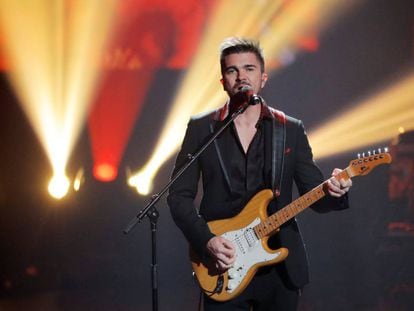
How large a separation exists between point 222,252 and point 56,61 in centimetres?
437

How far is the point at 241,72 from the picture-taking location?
106 inches

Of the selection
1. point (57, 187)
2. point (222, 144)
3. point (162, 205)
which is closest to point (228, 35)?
point (162, 205)

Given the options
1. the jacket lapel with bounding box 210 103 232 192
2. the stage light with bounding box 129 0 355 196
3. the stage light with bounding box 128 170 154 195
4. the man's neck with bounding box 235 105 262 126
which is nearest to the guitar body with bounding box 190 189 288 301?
the jacket lapel with bounding box 210 103 232 192

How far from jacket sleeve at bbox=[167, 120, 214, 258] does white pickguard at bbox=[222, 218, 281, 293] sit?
14 centimetres

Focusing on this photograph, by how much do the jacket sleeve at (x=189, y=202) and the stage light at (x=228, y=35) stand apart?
3.34m

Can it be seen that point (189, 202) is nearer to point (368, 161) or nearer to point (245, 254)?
point (245, 254)

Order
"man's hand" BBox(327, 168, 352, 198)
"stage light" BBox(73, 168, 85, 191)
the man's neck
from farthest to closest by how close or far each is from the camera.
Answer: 1. "stage light" BBox(73, 168, 85, 191)
2. the man's neck
3. "man's hand" BBox(327, 168, 352, 198)

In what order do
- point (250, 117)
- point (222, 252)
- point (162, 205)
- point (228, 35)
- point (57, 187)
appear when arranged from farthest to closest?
point (162, 205) < point (57, 187) < point (228, 35) < point (250, 117) < point (222, 252)

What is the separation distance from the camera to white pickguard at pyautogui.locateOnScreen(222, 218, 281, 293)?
256 centimetres

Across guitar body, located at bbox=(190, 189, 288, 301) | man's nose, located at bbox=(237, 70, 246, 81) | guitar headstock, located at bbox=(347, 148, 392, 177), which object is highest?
man's nose, located at bbox=(237, 70, 246, 81)

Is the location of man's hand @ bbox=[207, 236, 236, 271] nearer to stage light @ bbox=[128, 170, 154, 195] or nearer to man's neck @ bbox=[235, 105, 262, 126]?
man's neck @ bbox=[235, 105, 262, 126]

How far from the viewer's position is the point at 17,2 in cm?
595

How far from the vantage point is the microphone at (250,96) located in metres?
2.47

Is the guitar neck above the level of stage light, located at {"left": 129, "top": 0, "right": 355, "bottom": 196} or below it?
below
